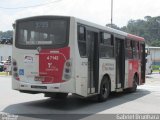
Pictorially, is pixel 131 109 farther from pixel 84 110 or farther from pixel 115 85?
pixel 115 85

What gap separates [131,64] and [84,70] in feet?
20.2

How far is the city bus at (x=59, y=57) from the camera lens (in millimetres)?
12773

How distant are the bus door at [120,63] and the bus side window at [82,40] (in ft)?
12.9

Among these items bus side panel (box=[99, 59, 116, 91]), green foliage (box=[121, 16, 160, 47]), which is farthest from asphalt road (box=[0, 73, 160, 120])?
green foliage (box=[121, 16, 160, 47])

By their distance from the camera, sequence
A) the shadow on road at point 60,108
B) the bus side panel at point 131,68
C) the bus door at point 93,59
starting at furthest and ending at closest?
the bus side panel at point 131,68, the bus door at point 93,59, the shadow on road at point 60,108

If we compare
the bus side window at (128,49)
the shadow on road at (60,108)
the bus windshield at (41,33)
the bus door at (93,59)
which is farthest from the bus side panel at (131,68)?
the bus windshield at (41,33)

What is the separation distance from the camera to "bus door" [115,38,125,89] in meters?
17.4

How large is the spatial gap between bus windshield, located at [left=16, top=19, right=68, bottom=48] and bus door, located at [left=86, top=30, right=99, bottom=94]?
1422 mm

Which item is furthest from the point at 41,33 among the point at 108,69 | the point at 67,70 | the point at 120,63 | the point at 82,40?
the point at 120,63

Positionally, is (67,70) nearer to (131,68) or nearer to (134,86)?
(131,68)

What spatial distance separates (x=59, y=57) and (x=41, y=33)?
119cm

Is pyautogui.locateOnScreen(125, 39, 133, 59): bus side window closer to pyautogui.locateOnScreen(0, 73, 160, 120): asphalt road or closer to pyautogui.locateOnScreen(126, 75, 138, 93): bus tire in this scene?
pyautogui.locateOnScreen(126, 75, 138, 93): bus tire

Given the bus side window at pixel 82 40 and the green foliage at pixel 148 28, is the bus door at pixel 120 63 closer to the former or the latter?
the bus side window at pixel 82 40

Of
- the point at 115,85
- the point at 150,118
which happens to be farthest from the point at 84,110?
the point at 115,85
